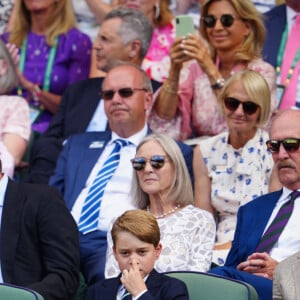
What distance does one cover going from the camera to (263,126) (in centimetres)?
731

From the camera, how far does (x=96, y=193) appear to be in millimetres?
7504

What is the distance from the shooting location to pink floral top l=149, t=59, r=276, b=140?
8008mm

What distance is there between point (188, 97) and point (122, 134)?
2.05ft

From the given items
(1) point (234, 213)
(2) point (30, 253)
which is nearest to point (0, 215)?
(2) point (30, 253)

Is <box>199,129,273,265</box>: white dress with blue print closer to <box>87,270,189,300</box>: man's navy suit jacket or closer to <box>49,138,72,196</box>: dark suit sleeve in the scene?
<box>49,138,72,196</box>: dark suit sleeve

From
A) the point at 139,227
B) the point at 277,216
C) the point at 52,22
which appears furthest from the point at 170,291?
the point at 52,22

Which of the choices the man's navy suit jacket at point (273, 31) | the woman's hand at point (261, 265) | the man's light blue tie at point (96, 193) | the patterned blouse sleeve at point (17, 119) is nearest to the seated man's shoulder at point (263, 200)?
the woman's hand at point (261, 265)

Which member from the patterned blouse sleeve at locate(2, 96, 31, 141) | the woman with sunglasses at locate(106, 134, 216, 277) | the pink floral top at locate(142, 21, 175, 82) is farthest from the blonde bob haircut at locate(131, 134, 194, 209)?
the pink floral top at locate(142, 21, 175, 82)

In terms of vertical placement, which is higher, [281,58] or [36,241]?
[281,58]

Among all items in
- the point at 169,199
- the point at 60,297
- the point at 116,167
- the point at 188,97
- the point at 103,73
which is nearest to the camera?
the point at 60,297

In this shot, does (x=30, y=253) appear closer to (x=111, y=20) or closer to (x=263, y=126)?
(x=263, y=126)

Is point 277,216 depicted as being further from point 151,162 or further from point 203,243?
point 151,162

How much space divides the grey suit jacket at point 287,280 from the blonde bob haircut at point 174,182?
133 centimetres

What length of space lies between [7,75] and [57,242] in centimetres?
239
